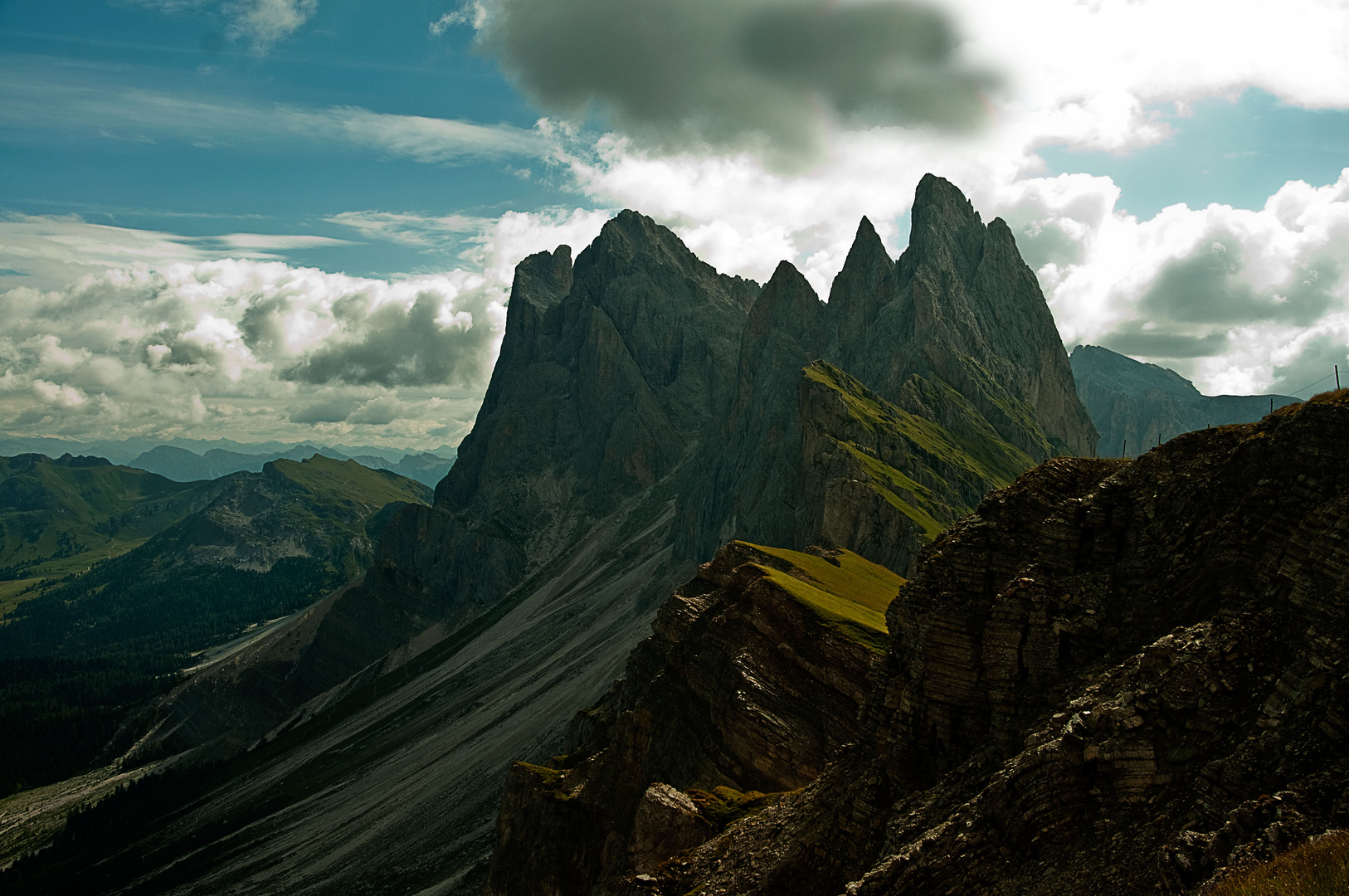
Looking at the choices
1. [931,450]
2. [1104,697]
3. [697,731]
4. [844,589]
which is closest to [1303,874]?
[1104,697]

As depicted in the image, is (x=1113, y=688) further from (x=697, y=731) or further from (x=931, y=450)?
(x=931, y=450)

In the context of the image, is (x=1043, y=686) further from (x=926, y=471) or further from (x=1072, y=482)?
(x=926, y=471)

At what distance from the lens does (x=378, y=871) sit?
356ft

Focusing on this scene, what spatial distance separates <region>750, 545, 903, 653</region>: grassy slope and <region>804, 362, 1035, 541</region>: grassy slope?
22526 mm

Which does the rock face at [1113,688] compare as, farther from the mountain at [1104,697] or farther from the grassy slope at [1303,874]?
the grassy slope at [1303,874]

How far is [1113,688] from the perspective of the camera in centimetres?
2022

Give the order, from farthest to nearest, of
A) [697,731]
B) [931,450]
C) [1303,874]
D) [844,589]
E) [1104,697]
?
[931,450]
[844,589]
[697,731]
[1104,697]
[1303,874]

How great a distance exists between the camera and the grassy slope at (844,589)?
55.0 meters

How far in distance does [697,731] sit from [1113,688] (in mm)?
39355

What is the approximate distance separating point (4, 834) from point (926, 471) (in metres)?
215

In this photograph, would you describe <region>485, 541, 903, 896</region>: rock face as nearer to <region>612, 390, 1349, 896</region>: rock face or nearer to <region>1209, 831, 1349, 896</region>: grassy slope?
<region>612, 390, 1349, 896</region>: rock face

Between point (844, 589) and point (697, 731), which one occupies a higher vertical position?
point (844, 589)

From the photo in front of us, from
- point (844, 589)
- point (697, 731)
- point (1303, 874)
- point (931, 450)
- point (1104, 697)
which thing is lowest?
point (697, 731)

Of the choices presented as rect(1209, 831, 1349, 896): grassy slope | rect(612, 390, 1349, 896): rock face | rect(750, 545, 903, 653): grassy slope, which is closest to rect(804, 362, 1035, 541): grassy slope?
rect(750, 545, 903, 653): grassy slope
